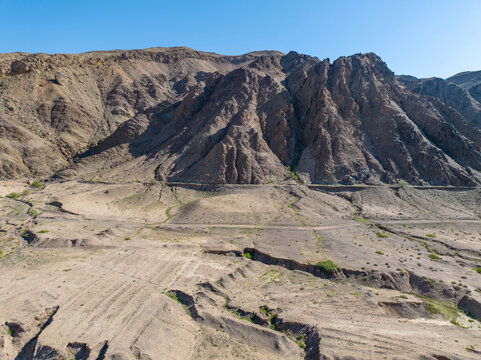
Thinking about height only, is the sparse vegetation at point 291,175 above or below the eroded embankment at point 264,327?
above

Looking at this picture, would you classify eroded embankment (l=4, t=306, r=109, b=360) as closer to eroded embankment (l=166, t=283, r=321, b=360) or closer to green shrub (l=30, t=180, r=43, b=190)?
eroded embankment (l=166, t=283, r=321, b=360)

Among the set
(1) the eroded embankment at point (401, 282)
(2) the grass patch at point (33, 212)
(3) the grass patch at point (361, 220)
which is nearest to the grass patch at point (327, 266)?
(1) the eroded embankment at point (401, 282)

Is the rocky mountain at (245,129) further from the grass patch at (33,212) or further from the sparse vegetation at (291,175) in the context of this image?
the grass patch at (33,212)

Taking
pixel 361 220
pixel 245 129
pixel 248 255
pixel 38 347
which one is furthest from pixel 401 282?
pixel 245 129

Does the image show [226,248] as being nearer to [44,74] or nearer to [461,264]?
[461,264]

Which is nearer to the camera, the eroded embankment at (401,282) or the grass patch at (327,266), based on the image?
the eroded embankment at (401,282)

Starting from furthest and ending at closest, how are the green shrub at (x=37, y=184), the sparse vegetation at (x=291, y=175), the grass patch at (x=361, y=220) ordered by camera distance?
the sparse vegetation at (x=291, y=175)
the green shrub at (x=37, y=184)
the grass patch at (x=361, y=220)

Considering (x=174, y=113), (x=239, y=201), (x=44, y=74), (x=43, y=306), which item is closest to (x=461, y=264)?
(x=239, y=201)
